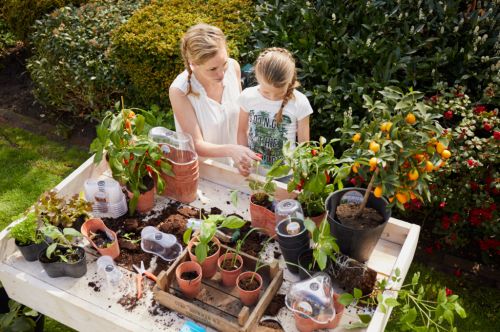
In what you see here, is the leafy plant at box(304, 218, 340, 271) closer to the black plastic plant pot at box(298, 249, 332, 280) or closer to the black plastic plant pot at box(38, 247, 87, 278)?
the black plastic plant pot at box(298, 249, 332, 280)

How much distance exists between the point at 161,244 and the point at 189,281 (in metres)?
0.30

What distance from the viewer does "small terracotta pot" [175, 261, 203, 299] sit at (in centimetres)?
189

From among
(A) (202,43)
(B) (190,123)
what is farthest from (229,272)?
(A) (202,43)

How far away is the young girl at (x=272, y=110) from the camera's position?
2619mm

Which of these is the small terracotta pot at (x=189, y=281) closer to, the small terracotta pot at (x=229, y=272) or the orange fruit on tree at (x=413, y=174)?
the small terracotta pot at (x=229, y=272)

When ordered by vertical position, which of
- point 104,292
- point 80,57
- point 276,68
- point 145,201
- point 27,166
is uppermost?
point 276,68

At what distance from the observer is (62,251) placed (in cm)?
204

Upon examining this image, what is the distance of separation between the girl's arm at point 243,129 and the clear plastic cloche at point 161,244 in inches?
39.7

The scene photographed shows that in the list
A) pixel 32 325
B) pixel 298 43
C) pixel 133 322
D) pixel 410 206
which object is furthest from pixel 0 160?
pixel 410 206

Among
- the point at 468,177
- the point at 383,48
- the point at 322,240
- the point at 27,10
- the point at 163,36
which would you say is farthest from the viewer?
the point at 27,10

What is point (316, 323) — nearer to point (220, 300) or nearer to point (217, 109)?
point (220, 300)

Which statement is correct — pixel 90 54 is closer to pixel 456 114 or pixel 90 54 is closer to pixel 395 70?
pixel 395 70

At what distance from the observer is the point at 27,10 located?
5152mm

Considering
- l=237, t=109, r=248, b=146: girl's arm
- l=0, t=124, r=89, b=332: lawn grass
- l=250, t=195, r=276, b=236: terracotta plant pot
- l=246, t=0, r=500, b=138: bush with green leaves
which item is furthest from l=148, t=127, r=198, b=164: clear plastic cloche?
l=0, t=124, r=89, b=332: lawn grass
